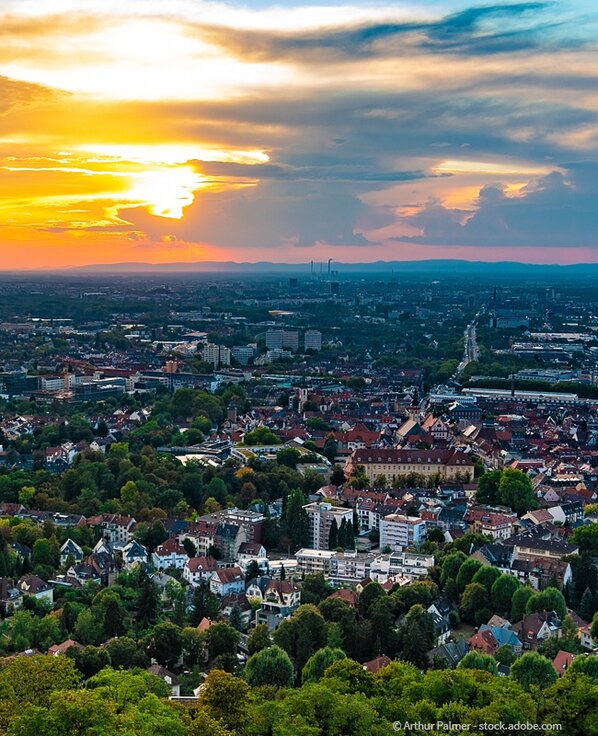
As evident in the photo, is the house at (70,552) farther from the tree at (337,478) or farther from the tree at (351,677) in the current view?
the tree at (351,677)

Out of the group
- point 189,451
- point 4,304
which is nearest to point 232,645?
point 189,451

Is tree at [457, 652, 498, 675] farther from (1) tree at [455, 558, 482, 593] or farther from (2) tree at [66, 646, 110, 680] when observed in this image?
(2) tree at [66, 646, 110, 680]

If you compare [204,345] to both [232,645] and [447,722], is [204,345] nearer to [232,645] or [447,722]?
[232,645]

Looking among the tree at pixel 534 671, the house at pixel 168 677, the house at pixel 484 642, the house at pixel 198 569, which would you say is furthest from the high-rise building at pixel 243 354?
the tree at pixel 534 671

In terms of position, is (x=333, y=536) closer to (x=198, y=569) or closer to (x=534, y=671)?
(x=198, y=569)

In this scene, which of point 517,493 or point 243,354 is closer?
point 517,493

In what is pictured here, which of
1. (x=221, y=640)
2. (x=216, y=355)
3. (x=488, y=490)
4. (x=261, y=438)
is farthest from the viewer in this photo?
(x=216, y=355)

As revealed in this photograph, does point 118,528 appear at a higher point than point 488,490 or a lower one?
lower

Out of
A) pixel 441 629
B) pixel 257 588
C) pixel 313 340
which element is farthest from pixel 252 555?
pixel 313 340
